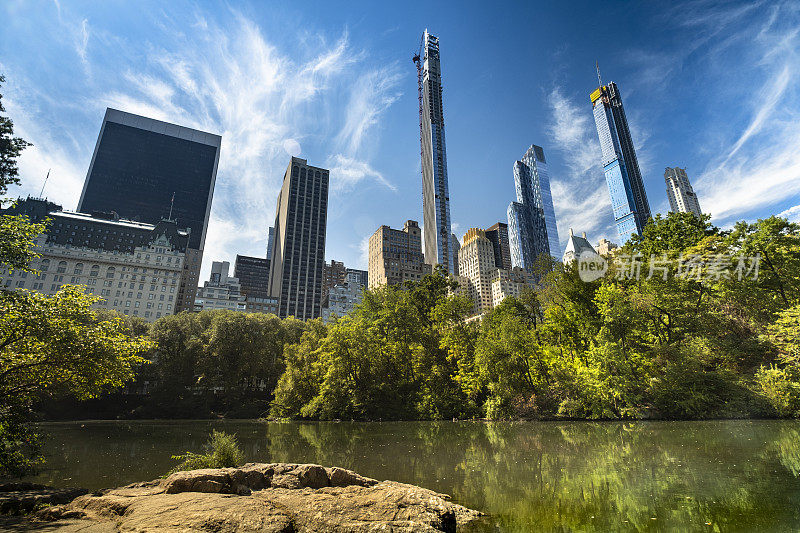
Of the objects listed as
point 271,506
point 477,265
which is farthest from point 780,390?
point 477,265

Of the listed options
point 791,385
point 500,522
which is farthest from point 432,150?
point 500,522

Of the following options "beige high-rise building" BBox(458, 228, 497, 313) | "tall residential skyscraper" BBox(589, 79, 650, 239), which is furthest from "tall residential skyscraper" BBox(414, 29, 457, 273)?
"tall residential skyscraper" BBox(589, 79, 650, 239)

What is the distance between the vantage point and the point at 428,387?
32844mm

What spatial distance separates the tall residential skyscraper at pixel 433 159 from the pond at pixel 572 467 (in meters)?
134

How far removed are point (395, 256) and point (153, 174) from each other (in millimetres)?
130771

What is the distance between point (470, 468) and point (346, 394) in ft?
76.8

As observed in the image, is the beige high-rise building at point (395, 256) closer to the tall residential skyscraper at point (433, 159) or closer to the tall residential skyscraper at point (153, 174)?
the tall residential skyscraper at point (433, 159)

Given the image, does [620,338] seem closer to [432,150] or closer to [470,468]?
[470,468]

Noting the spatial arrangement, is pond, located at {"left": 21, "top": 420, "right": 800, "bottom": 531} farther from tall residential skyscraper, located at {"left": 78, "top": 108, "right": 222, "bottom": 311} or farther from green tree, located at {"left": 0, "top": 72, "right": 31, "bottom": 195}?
tall residential skyscraper, located at {"left": 78, "top": 108, "right": 222, "bottom": 311}

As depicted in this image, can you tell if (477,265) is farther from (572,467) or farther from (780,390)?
(572,467)

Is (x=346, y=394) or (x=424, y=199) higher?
(x=424, y=199)

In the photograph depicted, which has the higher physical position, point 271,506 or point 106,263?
point 106,263

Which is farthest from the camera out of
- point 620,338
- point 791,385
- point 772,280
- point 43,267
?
point 43,267

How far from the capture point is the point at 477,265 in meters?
170
